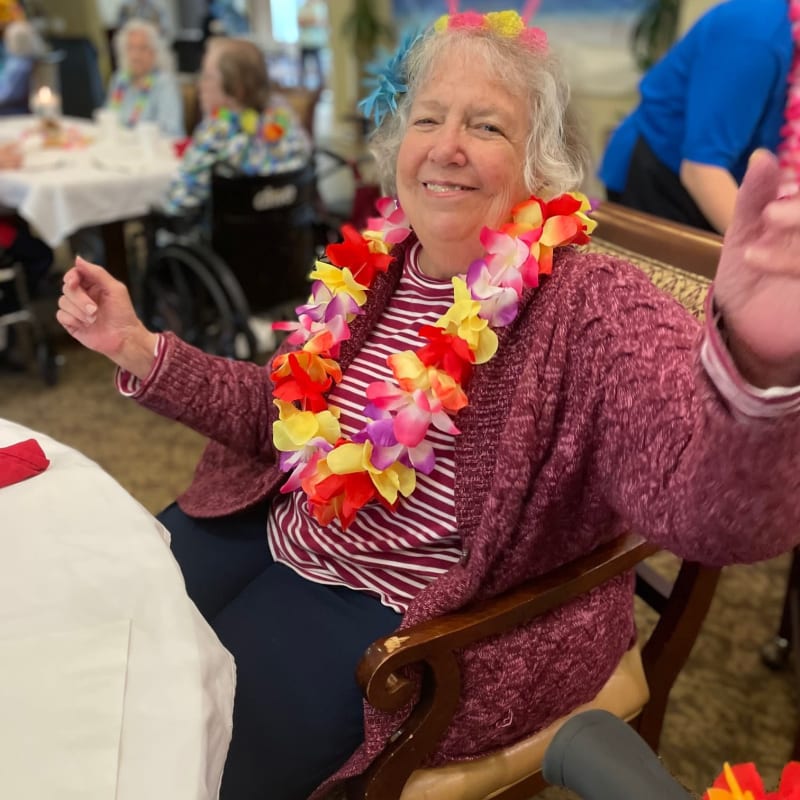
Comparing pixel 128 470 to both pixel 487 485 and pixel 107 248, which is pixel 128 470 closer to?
pixel 107 248

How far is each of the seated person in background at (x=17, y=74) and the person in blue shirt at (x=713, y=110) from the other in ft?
13.9

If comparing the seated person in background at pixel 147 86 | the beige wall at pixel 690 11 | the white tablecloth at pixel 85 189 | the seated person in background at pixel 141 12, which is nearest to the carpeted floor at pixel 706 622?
the white tablecloth at pixel 85 189

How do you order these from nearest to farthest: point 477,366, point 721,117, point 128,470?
point 477,366
point 721,117
point 128,470

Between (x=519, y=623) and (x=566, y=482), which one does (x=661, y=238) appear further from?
(x=519, y=623)

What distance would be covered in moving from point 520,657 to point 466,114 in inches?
30.2

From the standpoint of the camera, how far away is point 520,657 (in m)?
1.03

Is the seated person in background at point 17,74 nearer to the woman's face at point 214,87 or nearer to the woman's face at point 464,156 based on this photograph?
the woman's face at point 214,87

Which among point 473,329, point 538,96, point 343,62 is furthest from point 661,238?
point 343,62

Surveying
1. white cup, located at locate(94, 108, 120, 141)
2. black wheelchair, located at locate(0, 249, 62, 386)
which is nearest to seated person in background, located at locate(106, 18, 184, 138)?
white cup, located at locate(94, 108, 120, 141)

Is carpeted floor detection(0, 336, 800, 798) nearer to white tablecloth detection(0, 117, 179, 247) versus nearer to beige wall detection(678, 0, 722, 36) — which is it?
white tablecloth detection(0, 117, 179, 247)

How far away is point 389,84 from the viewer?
4.15 ft

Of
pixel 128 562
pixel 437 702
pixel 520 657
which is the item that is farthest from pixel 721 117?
pixel 128 562

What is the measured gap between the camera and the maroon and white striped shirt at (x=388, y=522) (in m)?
1.11

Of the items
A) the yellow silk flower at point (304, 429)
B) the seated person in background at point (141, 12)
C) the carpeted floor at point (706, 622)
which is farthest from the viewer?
the seated person in background at point (141, 12)
